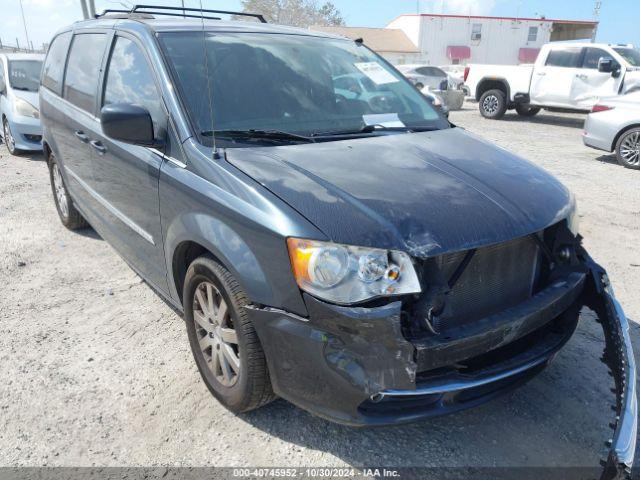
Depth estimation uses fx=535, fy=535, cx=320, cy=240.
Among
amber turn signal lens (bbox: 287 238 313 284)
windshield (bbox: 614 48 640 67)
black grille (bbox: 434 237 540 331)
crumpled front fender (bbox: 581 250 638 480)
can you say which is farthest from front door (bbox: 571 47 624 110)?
amber turn signal lens (bbox: 287 238 313 284)

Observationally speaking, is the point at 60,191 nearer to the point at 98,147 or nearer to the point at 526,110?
the point at 98,147

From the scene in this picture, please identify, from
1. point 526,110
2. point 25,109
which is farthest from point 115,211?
point 526,110

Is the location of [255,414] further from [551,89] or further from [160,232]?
[551,89]

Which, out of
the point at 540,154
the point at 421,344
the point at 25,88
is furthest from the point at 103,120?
the point at 540,154

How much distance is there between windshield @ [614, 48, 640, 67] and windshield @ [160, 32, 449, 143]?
39.8 feet

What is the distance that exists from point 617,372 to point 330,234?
150 cm

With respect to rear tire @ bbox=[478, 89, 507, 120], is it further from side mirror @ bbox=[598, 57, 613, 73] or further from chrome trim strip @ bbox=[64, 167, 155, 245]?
chrome trim strip @ bbox=[64, 167, 155, 245]

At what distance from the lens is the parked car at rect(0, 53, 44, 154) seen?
8891mm

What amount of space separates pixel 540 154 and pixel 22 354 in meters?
9.22

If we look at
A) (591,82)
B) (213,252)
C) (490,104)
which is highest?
(213,252)

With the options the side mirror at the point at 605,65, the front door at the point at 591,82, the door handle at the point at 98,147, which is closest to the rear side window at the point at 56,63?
the door handle at the point at 98,147

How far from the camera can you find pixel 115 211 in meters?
3.61

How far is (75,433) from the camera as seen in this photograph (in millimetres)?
2645

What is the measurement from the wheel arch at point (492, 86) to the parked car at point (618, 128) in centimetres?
591
